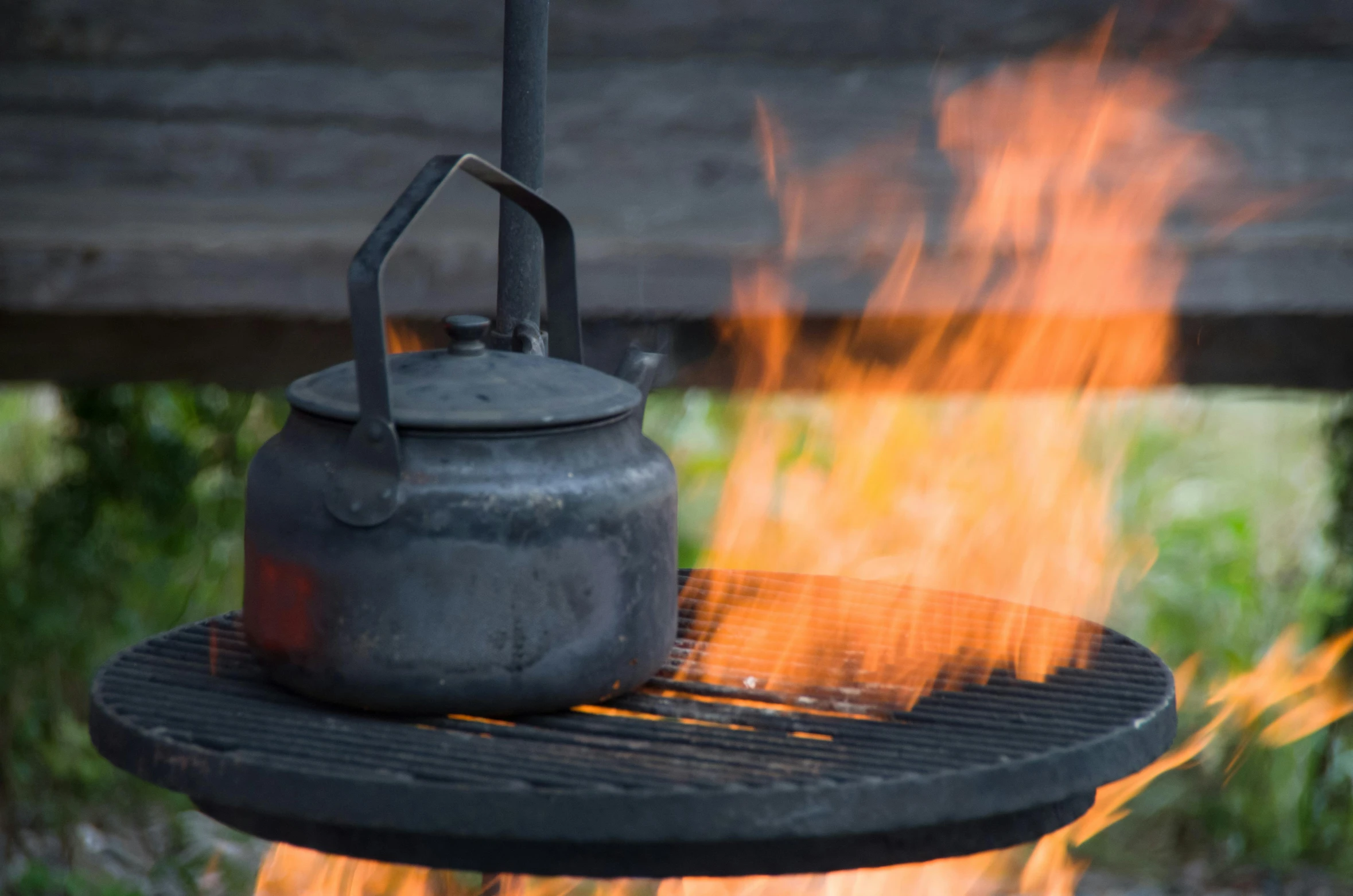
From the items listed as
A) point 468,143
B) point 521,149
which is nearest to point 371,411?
point 521,149

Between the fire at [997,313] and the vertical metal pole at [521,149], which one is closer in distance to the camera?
the vertical metal pole at [521,149]

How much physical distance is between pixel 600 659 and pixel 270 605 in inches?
15.3

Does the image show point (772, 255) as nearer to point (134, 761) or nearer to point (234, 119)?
point (234, 119)

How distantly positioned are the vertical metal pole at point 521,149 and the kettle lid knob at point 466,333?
0.29 m

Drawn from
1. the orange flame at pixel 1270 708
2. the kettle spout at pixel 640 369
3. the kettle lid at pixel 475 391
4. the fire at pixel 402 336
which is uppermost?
the kettle lid at pixel 475 391

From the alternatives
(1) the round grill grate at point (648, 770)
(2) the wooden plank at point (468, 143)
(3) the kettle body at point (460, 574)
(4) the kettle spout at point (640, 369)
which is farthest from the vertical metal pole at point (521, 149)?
(2) the wooden plank at point (468, 143)

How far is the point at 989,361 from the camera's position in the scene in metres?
3.17

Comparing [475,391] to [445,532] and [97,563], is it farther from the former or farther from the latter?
[97,563]

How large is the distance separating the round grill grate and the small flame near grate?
16.0 inches

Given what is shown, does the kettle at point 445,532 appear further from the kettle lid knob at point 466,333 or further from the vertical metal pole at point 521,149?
the vertical metal pole at point 521,149

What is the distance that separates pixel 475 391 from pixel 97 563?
2.56 m

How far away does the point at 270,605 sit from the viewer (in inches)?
66.6

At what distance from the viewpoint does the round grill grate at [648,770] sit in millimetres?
1432

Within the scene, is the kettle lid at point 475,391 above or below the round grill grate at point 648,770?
above
